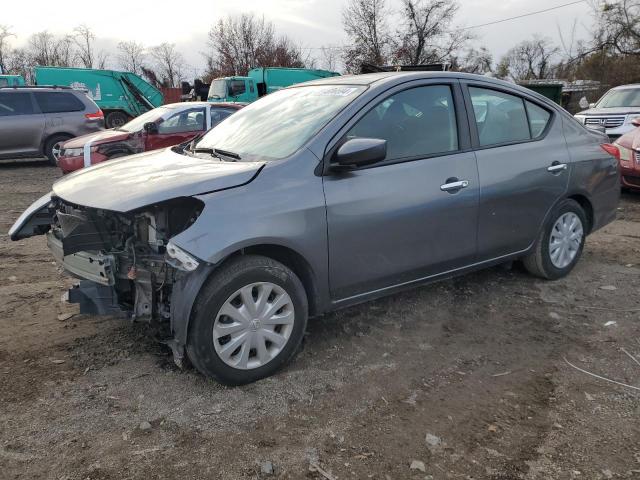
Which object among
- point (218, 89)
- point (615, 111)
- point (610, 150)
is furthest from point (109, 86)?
point (610, 150)

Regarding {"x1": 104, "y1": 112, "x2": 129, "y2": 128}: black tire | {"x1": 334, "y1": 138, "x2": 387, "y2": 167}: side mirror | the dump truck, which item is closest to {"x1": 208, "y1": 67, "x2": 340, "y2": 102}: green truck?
the dump truck

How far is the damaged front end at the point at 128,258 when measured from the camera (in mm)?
2924

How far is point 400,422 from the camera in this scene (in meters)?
2.72

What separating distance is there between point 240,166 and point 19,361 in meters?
1.82

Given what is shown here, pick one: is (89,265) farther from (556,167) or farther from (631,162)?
(631,162)

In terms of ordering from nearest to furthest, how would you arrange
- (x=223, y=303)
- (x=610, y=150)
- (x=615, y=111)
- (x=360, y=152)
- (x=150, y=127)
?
(x=223, y=303) → (x=360, y=152) → (x=610, y=150) → (x=150, y=127) → (x=615, y=111)

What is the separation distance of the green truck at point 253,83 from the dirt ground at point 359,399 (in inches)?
696

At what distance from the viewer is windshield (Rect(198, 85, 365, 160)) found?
3.35 meters

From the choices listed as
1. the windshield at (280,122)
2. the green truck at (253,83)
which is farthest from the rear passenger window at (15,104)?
the windshield at (280,122)

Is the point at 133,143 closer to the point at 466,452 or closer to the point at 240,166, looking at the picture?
the point at 240,166

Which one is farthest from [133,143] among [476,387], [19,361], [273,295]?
[476,387]

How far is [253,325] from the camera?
297cm

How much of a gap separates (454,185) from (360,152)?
899 mm

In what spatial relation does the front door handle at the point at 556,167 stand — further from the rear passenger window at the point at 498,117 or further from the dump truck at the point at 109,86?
the dump truck at the point at 109,86
